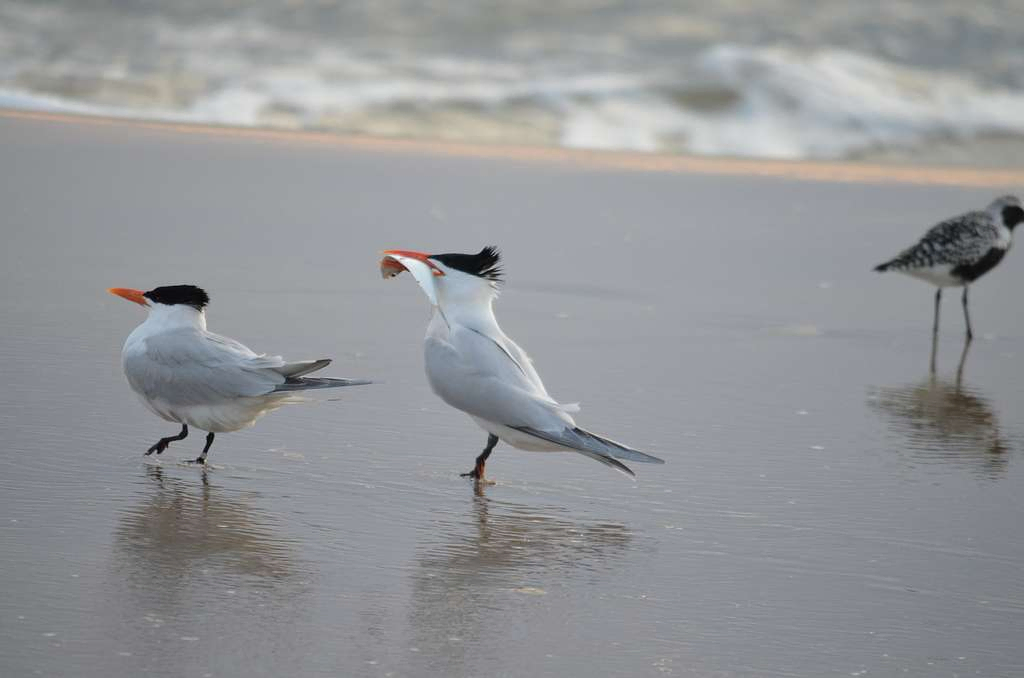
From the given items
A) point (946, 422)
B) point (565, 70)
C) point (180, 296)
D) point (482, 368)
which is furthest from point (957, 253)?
point (565, 70)

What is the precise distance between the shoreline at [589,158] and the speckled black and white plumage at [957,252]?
5.57 meters

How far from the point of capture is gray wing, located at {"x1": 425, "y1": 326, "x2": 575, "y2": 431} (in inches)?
204

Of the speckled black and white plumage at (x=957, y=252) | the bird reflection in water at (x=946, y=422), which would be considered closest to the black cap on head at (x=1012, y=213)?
the speckled black and white plumage at (x=957, y=252)

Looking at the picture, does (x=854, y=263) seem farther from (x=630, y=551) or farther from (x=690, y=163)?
(x=630, y=551)

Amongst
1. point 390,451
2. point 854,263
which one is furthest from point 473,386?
point 854,263

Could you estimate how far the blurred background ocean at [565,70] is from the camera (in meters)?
17.9

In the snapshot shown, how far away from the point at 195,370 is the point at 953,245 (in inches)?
214

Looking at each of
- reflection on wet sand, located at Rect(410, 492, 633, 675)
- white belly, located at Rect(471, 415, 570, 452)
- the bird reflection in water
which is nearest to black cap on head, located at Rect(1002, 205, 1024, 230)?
the bird reflection in water

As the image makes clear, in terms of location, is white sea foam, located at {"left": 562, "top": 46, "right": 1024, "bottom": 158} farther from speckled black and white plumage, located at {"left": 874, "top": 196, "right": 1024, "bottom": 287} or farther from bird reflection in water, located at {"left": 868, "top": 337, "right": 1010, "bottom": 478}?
bird reflection in water, located at {"left": 868, "top": 337, "right": 1010, "bottom": 478}

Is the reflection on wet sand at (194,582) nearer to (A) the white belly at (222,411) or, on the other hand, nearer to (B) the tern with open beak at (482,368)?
(A) the white belly at (222,411)

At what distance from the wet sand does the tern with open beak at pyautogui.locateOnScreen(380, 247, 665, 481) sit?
199mm

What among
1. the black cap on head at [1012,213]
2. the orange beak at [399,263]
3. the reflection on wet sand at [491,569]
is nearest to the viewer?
the reflection on wet sand at [491,569]

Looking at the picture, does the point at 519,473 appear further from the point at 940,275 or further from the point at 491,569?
the point at 940,275

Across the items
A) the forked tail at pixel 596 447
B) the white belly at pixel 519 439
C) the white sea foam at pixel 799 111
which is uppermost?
the white sea foam at pixel 799 111
